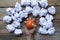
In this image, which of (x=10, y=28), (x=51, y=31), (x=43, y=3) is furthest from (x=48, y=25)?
(x=10, y=28)

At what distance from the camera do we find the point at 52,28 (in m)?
1.29

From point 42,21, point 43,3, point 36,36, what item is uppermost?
point 43,3

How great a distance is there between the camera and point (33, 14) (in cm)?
132

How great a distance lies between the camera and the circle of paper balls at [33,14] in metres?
1.30

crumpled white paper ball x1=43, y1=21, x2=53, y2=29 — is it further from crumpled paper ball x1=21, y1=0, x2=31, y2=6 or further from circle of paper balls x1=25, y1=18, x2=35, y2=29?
crumpled paper ball x1=21, y1=0, x2=31, y2=6

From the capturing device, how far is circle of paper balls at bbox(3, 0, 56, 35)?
130 cm

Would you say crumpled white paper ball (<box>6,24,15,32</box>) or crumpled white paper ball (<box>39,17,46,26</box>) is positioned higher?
crumpled white paper ball (<box>39,17,46,26</box>)

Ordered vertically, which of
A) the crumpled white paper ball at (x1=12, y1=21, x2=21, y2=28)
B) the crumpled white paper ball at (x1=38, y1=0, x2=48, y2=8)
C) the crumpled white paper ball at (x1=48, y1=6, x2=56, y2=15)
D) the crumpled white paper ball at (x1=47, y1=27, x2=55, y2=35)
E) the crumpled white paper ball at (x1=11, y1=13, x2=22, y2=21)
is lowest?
the crumpled white paper ball at (x1=47, y1=27, x2=55, y2=35)

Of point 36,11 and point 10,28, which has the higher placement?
point 36,11

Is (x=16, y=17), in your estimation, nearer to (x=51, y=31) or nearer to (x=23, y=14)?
(x=23, y=14)

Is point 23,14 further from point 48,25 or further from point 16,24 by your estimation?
point 48,25

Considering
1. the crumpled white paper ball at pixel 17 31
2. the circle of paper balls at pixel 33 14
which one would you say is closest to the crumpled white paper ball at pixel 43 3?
the circle of paper balls at pixel 33 14

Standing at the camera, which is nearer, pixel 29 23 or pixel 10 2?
pixel 29 23

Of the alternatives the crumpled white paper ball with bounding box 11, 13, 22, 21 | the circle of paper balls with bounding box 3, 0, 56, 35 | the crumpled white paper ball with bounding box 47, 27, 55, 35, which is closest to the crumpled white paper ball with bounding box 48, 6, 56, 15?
the circle of paper balls with bounding box 3, 0, 56, 35
